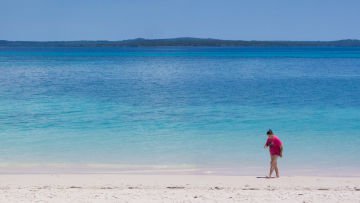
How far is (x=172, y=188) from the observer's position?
11.1 m

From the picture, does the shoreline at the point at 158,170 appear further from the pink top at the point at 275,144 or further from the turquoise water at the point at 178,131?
the pink top at the point at 275,144

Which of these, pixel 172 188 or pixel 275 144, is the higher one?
pixel 275 144

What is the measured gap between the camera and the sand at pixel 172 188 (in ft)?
32.3

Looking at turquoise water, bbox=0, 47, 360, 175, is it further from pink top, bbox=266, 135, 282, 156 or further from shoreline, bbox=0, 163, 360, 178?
pink top, bbox=266, 135, 282, 156

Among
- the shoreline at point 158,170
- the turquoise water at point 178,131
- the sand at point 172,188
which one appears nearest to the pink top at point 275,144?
the sand at point 172,188

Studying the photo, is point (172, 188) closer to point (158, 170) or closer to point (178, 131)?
point (158, 170)

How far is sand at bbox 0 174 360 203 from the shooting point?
32.3ft

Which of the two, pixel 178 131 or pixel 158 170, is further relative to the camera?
pixel 178 131

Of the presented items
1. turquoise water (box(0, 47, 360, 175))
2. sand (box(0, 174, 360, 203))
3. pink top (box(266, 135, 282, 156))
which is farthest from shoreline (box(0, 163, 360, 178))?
pink top (box(266, 135, 282, 156))

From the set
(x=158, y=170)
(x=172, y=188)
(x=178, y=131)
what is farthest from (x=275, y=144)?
(x=178, y=131)

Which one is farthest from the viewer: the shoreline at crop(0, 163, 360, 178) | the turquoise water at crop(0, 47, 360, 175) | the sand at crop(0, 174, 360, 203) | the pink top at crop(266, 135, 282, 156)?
the turquoise water at crop(0, 47, 360, 175)

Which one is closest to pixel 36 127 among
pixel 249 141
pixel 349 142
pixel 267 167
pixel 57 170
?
pixel 57 170

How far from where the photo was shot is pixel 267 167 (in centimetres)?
1407

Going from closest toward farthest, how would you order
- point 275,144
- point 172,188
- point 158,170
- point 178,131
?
point 172,188, point 275,144, point 158,170, point 178,131
